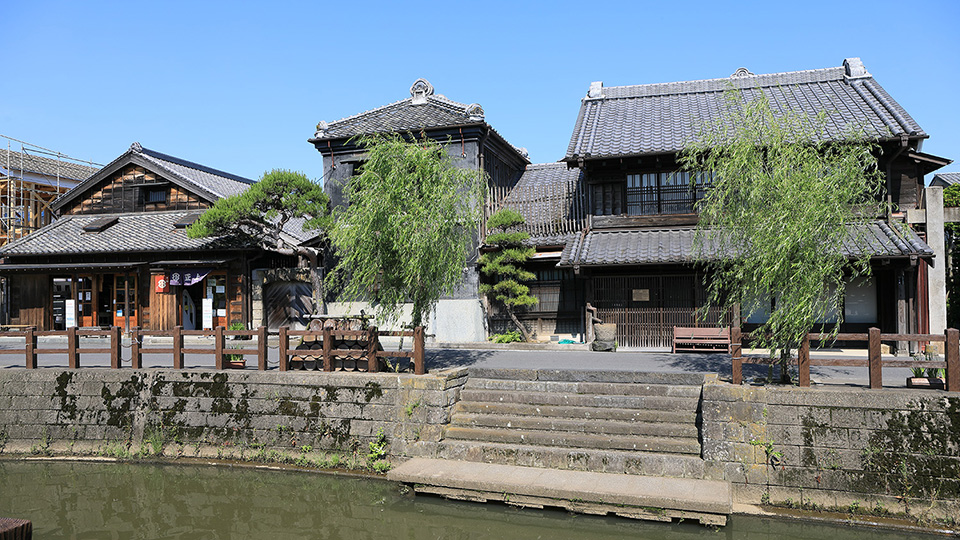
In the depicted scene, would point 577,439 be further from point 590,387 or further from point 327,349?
point 327,349

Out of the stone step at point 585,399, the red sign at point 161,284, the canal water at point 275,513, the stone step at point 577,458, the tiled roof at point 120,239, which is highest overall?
the tiled roof at point 120,239

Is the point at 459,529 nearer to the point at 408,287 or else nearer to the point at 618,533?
the point at 618,533

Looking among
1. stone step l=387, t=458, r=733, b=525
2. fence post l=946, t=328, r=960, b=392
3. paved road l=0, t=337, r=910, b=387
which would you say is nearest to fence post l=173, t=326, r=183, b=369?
paved road l=0, t=337, r=910, b=387

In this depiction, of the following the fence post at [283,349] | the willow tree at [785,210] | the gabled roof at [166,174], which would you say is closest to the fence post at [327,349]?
the fence post at [283,349]

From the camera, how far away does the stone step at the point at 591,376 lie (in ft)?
36.1

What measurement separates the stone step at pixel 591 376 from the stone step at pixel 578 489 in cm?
207

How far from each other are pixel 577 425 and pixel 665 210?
435 inches

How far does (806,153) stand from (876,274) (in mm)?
9404

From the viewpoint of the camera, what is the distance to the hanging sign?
22750 mm

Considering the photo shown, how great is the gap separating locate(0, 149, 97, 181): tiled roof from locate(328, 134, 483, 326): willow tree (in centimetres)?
2388

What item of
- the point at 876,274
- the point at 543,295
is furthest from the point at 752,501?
the point at 543,295

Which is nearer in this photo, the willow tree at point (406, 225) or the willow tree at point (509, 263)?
the willow tree at point (406, 225)

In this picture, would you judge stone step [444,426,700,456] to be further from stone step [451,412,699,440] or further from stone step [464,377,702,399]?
stone step [464,377,702,399]

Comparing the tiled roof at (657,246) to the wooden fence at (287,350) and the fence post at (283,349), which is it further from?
the fence post at (283,349)
